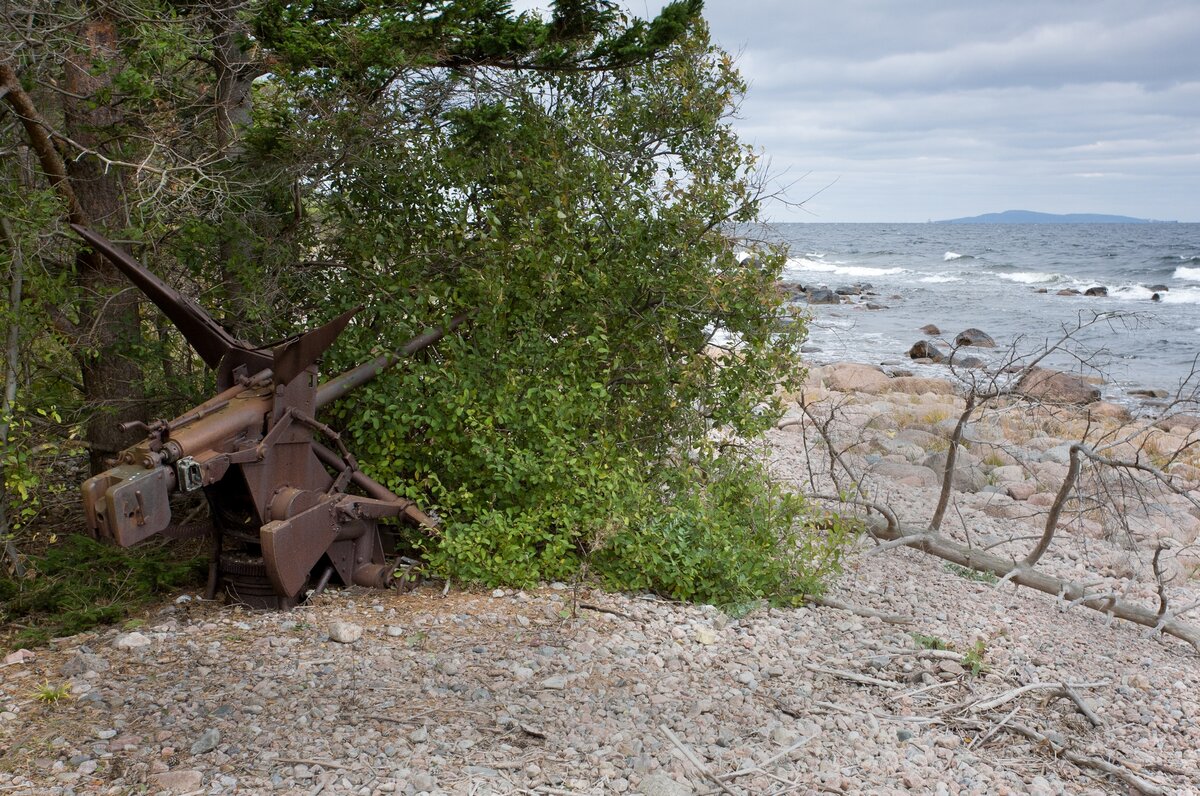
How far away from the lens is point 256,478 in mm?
4988

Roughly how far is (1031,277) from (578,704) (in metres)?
55.6

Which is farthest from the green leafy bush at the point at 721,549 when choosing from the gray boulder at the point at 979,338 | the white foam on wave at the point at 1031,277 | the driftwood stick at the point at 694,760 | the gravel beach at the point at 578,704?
the white foam on wave at the point at 1031,277

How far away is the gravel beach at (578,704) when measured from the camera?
3980 mm

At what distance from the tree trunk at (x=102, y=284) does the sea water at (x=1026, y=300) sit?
16.0ft

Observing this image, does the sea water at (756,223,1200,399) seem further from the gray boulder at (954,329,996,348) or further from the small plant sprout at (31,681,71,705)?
the small plant sprout at (31,681,71,705)

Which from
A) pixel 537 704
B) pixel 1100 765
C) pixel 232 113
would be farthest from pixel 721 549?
pixel 232 113

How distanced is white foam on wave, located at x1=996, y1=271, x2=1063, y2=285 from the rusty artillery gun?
51816 millimetres

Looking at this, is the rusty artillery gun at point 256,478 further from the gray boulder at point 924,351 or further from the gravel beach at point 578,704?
the gray boulder at point 924,351

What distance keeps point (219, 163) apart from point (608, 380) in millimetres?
3074

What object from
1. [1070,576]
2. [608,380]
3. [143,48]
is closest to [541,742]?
[608,380]

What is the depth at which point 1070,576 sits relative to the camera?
952 cm

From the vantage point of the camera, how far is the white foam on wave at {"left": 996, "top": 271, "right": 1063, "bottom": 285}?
51.3m

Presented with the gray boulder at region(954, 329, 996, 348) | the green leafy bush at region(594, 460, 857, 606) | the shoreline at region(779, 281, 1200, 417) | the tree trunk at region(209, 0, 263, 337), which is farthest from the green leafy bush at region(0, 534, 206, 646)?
the gray boulder at region(954, 329, 996, 348)

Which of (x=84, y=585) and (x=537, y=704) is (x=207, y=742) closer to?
(x=537, y=704)
